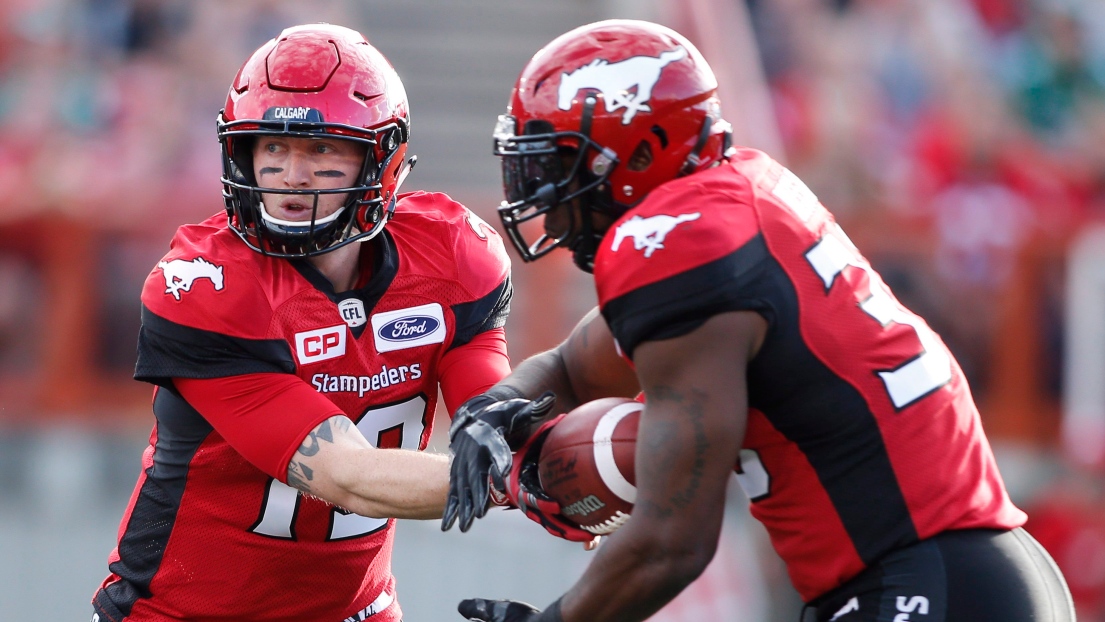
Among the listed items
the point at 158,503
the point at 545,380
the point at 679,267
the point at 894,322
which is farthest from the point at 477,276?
the point at 894,322

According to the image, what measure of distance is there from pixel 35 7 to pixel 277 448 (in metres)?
5.54

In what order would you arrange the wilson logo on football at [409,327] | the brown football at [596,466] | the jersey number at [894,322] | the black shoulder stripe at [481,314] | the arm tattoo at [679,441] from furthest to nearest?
the black shoulder stripe at [481,314] < the wilson logo on football at [409,327] < the brown football at [596,466] < the jersey number at [894,322] < the arm tattoo at [679,441]

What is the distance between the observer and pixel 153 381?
3.00m

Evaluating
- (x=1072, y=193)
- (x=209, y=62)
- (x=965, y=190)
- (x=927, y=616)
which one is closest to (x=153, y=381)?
(x=927, y=616)

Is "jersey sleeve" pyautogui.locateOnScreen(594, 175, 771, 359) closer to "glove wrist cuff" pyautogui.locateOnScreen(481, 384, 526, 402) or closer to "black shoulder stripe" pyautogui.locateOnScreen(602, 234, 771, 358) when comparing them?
"black shoulder stripe" pyautogui.locateOnScreen(602, 234, 771, 358)

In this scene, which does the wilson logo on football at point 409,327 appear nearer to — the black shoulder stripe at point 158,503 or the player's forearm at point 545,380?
the player's forearm at point 545,380

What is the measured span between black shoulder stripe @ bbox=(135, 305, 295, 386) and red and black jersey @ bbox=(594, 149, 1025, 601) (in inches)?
35.7

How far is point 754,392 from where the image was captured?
245 cm

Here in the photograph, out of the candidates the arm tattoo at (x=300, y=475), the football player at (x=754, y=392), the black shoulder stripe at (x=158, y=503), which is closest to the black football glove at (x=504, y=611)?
the football player at (x=754, y=392)

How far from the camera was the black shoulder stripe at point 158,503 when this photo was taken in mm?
3100

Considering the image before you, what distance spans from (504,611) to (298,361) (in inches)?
31.1

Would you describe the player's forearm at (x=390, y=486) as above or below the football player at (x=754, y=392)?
below

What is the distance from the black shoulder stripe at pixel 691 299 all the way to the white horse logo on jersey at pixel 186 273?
43.0 inches

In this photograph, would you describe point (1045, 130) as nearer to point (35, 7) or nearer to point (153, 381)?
point (35, 7)
